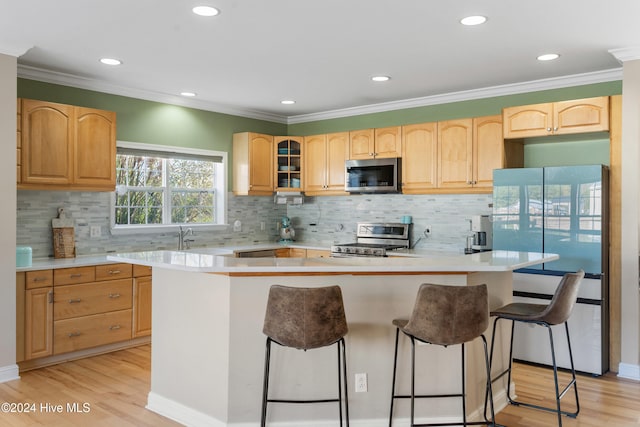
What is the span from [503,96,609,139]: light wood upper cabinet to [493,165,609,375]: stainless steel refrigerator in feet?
1.28

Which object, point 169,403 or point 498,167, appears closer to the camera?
point 169,403

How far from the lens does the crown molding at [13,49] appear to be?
12.7 feet

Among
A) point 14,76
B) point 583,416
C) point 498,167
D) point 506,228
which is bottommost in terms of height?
point 583,416

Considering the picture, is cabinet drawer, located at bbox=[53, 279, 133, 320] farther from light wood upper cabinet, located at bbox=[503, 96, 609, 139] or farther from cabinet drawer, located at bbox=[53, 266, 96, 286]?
light wood upper cabinet, located at bbox=[503, 96, 609, 139]

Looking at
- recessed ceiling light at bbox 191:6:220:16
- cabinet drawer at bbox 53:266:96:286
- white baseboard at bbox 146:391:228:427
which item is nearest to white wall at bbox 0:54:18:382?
cabinet drawer at bbox 53:266:96:286

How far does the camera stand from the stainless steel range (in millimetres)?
5555

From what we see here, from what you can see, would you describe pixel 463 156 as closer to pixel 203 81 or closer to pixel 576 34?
pixel 576 34

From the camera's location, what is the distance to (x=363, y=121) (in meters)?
6.32

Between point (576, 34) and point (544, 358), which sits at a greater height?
point (576, 34)

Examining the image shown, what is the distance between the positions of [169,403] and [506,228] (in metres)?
3.14

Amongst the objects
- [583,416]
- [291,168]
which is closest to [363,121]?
[291,168]

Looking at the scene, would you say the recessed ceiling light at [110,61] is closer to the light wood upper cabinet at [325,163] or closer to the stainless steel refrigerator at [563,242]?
the light wood upper cabinet at [325,163]

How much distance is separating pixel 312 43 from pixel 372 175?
2333 millimetres

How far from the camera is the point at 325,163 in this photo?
6398mm
